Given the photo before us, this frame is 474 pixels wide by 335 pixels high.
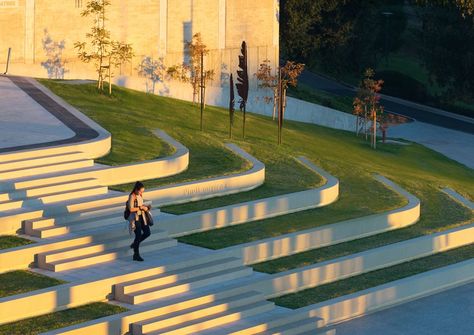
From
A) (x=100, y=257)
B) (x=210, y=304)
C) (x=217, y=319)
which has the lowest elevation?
(x=217, y=319)

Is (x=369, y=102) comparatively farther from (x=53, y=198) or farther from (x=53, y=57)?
(x=53, y=198)

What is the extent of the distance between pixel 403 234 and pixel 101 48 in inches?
632

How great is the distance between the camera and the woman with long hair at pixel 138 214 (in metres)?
24.8

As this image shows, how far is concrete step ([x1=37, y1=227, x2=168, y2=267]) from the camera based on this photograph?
81.2 ft

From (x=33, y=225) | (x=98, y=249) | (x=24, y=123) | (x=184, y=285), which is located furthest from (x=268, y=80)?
(x=184, y=285)

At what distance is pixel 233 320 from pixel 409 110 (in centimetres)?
4717

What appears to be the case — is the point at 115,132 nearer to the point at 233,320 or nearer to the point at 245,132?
the point at 245,132

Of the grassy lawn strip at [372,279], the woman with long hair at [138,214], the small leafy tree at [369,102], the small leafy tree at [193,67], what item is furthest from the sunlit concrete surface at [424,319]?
the small leafy tree at [193,67]

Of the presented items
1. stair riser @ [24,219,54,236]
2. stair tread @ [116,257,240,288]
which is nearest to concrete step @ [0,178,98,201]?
stair riser @ [24,219,54,236]

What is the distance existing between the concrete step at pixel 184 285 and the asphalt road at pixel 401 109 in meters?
39.0

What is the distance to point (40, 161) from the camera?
2972 centimetres

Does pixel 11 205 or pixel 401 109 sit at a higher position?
pixel 11 205

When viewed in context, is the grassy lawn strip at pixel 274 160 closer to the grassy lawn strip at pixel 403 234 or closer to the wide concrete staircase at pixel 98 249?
the grassy lawn strip at pixel 403 234

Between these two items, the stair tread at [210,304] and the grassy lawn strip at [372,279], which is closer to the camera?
the stair tread at [210,304]
